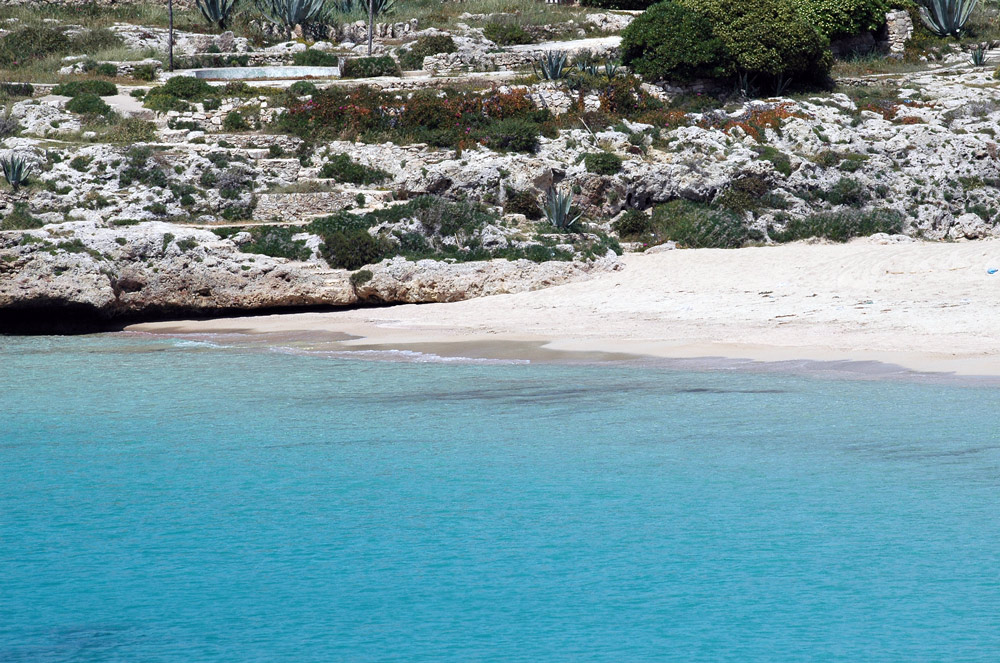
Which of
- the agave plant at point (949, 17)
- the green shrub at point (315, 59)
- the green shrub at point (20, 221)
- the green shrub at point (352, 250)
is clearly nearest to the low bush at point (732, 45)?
the agave plant at point (949, 17)

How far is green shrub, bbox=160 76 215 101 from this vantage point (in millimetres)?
25672

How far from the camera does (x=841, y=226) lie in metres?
21.3

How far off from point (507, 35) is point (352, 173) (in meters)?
11.8

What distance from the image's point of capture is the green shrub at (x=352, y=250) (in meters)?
18.5

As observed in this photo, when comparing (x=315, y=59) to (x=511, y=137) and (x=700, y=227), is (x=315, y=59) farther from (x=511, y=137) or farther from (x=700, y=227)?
(x=700, y=227)

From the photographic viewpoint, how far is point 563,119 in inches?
955

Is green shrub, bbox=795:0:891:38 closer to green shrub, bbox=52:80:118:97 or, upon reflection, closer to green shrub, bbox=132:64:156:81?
green shrub, bbox=132:64:156:81

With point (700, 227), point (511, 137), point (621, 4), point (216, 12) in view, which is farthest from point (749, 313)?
point (216, 12)

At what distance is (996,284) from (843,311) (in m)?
2.56

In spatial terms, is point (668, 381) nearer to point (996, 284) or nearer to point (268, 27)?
point (996, 284)

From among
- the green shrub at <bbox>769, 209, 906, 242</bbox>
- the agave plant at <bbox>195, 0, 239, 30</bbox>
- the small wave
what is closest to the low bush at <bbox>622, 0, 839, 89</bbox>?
the green shrub at <bbox>769, 209, 906, 242</bbox>

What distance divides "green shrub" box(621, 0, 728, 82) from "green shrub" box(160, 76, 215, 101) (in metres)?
11.4

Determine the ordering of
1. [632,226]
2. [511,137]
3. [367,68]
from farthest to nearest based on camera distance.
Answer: [367,68] < [511,137] < [632,226]

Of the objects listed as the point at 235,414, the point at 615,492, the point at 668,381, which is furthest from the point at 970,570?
the point at 235,414
